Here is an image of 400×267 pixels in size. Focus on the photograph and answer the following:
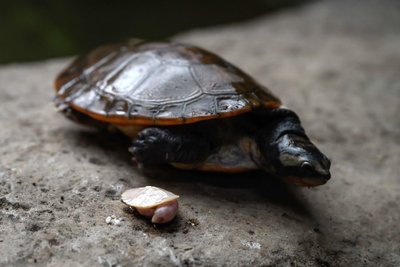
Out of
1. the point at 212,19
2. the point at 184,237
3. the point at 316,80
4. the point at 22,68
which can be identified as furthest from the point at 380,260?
the point at 212,19

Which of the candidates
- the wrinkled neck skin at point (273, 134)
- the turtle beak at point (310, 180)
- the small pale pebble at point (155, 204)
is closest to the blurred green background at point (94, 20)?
the wrinkled neck skin at point (273, 134)


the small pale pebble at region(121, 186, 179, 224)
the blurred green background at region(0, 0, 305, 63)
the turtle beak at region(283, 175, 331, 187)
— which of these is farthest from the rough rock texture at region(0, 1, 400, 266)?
the blurred green background at region(0, 0, 305, 63)

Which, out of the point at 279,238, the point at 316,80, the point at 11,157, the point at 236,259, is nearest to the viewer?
the point at 236,259

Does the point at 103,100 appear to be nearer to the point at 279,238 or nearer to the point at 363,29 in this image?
the point at 279,238

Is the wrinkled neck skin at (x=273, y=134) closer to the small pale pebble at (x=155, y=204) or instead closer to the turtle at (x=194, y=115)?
the turtle at (x=194, y=115)

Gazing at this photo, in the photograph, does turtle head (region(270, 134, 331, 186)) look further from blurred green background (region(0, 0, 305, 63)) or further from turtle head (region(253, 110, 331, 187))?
blurred green background (region(0, 0, 305, 63))
